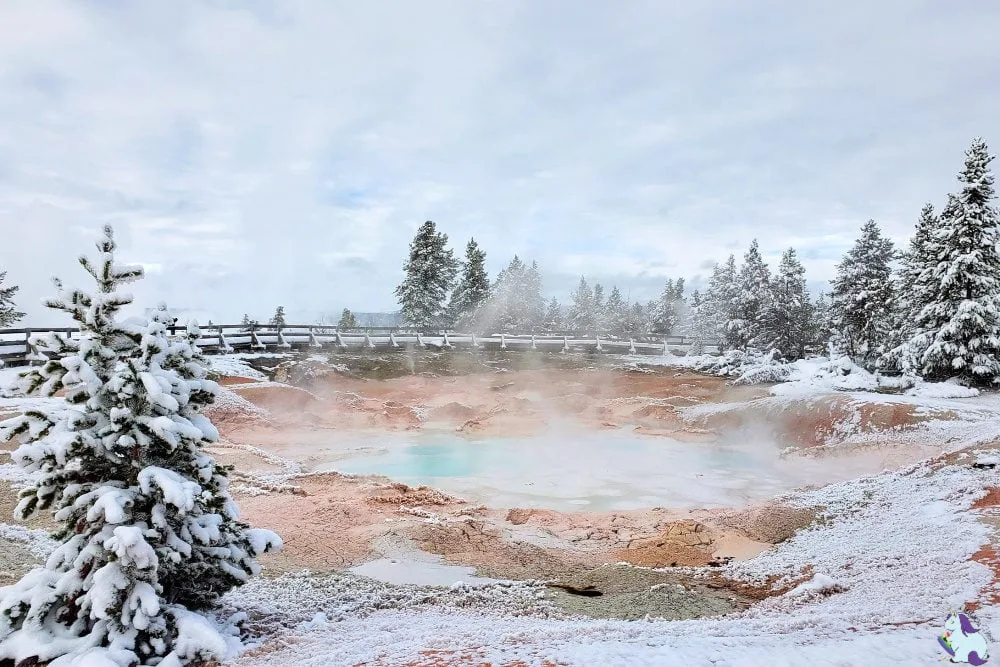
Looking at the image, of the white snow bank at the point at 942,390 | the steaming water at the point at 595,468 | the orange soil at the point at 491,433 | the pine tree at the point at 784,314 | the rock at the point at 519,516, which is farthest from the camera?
the pine tree at the point at 784,314

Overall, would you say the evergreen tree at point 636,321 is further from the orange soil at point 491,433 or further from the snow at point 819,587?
the snow at point 819,587

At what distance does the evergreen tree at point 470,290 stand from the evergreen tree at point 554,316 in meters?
15.9

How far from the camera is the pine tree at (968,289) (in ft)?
91.7

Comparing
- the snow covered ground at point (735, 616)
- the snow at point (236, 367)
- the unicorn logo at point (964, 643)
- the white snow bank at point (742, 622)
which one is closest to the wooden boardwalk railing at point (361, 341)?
the snow at point (236, 367)

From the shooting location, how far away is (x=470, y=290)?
2606 inches

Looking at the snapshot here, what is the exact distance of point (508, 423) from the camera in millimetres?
29000

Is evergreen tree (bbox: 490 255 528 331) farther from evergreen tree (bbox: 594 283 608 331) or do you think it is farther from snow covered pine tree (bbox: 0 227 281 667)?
snow covered pine tree (bbox: 0 227 281 667)

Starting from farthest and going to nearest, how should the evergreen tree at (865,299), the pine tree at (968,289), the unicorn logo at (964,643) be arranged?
the evergreen tree at (865,299) < the pine tree at (968,289) < the unicorn logo at (964,643)

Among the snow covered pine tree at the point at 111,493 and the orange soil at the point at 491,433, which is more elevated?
the snow covered pine tree at the point at 111,493

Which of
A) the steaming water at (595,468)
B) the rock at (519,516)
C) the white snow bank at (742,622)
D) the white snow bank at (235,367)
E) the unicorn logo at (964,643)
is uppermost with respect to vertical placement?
the white snow bank at (235,367)

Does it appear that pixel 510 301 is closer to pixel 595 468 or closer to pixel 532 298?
pixel 532 298

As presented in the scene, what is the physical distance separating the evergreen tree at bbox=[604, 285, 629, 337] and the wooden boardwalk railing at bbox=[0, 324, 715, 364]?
23.2 m

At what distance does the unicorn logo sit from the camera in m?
5.43

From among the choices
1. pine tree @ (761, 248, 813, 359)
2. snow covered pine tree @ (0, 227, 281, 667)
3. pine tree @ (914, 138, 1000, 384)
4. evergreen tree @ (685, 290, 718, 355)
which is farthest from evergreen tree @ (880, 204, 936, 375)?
snow covered pine tree @ (0, 227, 281, 667)
